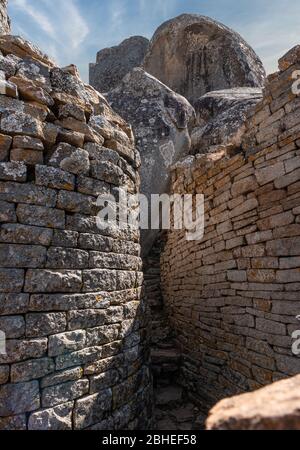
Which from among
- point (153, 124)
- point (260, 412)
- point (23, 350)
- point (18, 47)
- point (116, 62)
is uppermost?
point (116, 62)

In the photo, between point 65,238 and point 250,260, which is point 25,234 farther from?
point 250,260

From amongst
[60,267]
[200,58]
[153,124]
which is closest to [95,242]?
[60,267]

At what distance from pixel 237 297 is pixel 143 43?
20.7m

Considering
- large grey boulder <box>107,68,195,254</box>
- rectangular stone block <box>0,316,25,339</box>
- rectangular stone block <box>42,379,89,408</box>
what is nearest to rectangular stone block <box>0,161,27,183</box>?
rectangular stone block <box>0,316,25,339</box>

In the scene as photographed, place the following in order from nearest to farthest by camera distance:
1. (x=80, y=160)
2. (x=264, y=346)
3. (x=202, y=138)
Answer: (x=80, y=160)
(x=264, y=346)
(x=202, y=138)

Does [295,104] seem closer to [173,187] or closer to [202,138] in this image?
[173,187]

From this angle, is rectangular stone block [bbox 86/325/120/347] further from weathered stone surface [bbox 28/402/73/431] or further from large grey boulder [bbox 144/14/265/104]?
large grey boulder [bbox 144/14/265/104]

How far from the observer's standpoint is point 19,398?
2.12 meters

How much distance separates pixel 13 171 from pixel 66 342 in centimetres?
141

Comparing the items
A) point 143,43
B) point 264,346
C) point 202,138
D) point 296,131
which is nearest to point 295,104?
point 296,131

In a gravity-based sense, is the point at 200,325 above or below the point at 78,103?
below

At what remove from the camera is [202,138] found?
8.09 meters

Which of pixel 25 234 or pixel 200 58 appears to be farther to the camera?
pixel 200 58

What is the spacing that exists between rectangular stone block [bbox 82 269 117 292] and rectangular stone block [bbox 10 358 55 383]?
0.63 meters
